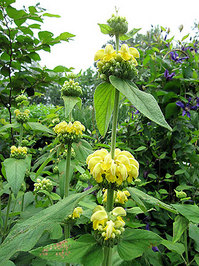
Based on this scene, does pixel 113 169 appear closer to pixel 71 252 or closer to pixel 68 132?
pixel 71 252

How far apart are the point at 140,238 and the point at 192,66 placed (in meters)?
1.78

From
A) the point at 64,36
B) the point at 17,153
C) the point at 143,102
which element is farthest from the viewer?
the point at 64,36

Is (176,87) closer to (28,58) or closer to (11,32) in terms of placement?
(28,58)

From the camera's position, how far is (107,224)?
2.04ft

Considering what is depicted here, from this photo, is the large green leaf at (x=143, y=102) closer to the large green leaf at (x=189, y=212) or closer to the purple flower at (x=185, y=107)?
the large green leaf at (x=189, y=212)

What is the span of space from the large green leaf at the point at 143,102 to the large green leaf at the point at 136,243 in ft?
1.12

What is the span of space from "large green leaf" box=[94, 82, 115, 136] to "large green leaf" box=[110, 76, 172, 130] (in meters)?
0.08

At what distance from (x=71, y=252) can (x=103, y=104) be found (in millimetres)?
426

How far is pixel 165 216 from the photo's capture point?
160cm

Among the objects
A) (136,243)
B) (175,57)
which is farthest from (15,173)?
(175,57)

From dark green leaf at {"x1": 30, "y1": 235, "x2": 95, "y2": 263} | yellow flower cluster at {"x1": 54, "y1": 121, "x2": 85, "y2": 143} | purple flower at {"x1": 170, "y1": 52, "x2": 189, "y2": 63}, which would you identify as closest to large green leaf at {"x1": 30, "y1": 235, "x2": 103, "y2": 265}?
dark green leaf at {"x1": 30, "y1": 235, "x2": 95, "y2": 263}

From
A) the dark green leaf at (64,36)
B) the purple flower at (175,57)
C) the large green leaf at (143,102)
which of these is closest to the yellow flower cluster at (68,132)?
the large green leaf at (143,102)

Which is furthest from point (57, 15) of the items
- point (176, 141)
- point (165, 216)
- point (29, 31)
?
point (165, 216)

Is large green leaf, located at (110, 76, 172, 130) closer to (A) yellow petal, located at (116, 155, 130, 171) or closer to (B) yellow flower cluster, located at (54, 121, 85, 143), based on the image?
(A) yellow petal, located at (116, 155, 130, 171)
